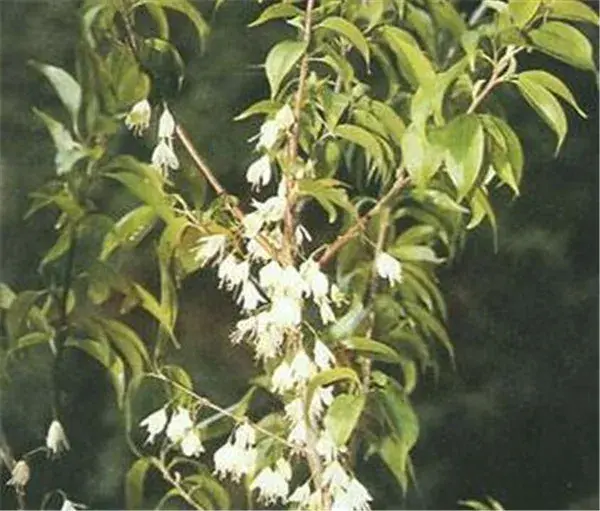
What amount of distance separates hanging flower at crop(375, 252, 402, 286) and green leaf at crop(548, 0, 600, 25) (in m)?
0.23

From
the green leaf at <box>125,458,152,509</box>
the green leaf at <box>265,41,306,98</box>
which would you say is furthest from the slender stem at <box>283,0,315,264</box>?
the green leaf at <box>125,458,152,509</box>

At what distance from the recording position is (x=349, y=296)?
1.13m

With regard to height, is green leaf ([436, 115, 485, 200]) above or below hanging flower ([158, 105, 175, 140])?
below

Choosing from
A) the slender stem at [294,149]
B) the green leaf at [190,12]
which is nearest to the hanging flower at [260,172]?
the slender stem at [294,149]

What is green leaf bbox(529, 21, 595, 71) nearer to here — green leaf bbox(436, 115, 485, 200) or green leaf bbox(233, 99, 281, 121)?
green leaf bbox(436, 115, 485, 200)

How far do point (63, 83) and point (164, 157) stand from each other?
0.36 ft

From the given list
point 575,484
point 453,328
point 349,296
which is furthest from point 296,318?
point 575,484

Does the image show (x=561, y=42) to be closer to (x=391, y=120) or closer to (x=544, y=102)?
(x=544, y=102)

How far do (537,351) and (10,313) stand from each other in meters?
0.46

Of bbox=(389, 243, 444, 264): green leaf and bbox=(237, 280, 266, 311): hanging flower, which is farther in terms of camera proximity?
bbox=(389, 243, 444, 264): green leaf

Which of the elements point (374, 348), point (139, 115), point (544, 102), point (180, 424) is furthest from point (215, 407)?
point (544, 102)

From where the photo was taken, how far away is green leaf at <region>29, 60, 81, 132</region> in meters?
1.13

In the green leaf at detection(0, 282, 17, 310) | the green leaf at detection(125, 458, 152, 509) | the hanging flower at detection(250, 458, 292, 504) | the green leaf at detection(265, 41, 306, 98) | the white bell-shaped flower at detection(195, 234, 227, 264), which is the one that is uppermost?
the green leaf at detection(265, 41, 306, 98)

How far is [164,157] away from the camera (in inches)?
43.6
